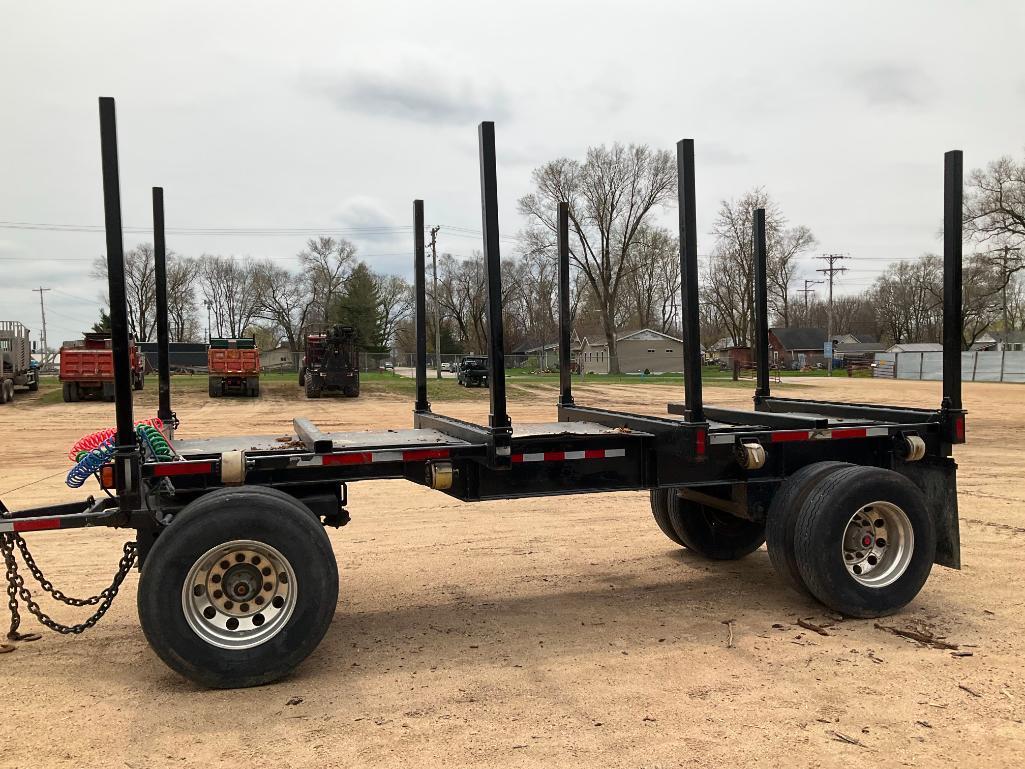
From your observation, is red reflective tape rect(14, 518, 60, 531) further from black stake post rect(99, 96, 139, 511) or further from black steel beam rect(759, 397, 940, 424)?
black steel beam rect(759, 397, 940, 424)

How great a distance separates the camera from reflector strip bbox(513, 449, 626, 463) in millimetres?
4938

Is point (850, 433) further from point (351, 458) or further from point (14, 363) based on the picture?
point (14, 363)

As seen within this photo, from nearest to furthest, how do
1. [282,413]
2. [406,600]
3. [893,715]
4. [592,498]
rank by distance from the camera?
1. [893,715]
2. [406,600]
3. [592,498]
4. [282,413]

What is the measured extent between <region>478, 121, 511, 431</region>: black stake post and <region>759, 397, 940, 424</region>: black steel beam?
3.34m

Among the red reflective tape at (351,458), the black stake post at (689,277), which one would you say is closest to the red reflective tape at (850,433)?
the black stake post at (689,277)

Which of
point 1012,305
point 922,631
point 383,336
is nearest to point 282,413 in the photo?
point 922,631

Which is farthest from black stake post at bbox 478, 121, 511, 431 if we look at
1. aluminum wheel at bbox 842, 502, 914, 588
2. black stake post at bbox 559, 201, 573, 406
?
aluminum wheel at bbox 842, 502, 914, 588

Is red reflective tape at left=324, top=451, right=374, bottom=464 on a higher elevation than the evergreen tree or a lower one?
lower

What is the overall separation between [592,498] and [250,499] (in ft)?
20.1

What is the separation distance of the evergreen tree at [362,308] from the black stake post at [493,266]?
59.6m

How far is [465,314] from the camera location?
88.1 metres

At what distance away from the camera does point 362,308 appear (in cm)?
6569

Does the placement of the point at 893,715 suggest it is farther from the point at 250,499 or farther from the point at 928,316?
the point at 928,316

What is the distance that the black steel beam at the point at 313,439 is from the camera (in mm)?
4566
